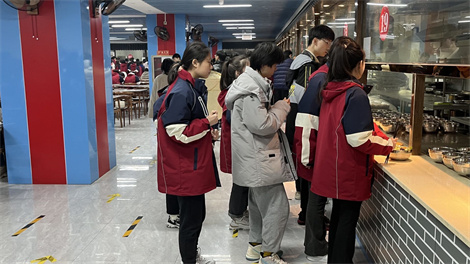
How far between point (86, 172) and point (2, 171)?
133 cm

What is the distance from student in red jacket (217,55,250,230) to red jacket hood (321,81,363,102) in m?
1.05

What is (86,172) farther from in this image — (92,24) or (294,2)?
(294,2)

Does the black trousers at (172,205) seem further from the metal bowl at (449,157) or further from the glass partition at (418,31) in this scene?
the glass partition at (418,31)

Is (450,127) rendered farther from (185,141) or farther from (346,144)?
(185,141)

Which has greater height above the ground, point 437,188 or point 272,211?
point 437,188

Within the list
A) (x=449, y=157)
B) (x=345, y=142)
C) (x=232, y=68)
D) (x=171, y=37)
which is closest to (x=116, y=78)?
(x=171, y=37)

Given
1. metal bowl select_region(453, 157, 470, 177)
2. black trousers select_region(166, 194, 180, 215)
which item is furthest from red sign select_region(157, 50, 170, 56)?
metal bowl select_region(453, 157, 470, 177)

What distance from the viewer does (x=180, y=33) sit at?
1338 centimetres

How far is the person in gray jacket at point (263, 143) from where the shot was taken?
2660 millimetres

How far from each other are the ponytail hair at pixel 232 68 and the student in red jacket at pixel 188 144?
795 mm

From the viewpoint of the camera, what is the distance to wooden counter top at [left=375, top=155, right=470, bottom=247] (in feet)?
6.05

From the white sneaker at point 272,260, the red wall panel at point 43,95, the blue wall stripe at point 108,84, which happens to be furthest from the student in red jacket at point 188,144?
the blue wall stripe at point 108,84

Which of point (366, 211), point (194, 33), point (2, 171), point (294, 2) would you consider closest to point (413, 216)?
point (366, 211)

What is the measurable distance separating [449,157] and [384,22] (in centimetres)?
212
